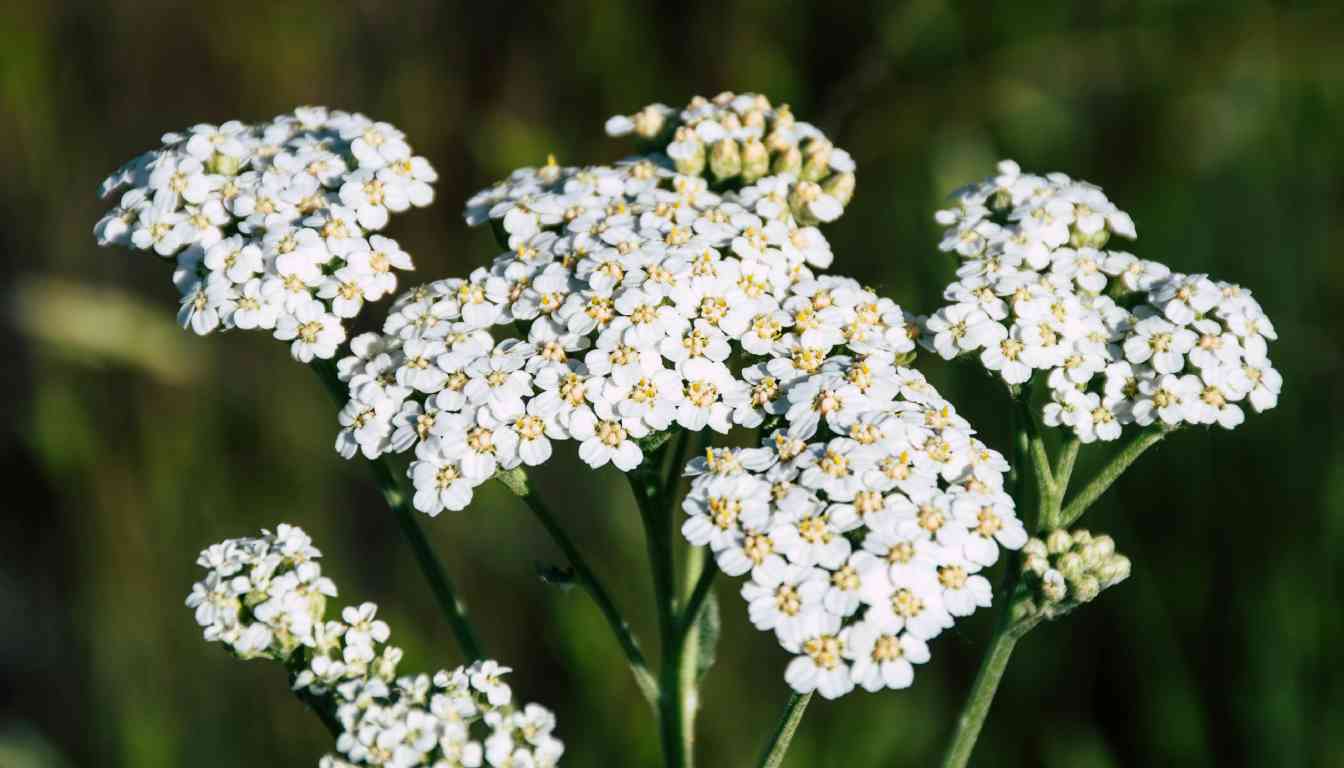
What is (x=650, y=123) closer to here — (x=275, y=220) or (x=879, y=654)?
(x=275, y=220)

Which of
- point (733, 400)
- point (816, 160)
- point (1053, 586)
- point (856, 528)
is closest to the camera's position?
point (856, 528)

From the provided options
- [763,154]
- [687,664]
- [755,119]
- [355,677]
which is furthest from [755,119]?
[355,677]

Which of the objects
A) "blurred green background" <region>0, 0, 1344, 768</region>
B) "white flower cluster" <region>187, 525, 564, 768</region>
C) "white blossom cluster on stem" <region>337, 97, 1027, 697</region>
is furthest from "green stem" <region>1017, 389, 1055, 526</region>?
"blurred green background" <region>0, 0, 1344, 768</region>

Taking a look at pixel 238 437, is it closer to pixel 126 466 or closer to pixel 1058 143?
pixel 126 466

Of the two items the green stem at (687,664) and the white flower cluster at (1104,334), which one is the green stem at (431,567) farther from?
the white flower cluster at (1104,334)

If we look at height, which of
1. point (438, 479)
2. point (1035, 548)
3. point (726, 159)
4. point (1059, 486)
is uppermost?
point (726, 159)

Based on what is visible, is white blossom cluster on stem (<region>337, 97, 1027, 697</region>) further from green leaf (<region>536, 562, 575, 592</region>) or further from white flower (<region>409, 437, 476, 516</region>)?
green leaf (<region>536, 562, 575, 592</region>)

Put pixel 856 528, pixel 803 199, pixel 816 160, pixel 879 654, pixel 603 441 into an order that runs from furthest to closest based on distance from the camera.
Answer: pixel 816 160
pixel 803 199
pixel 603 441
pixel 856 528
pixel 879 654
